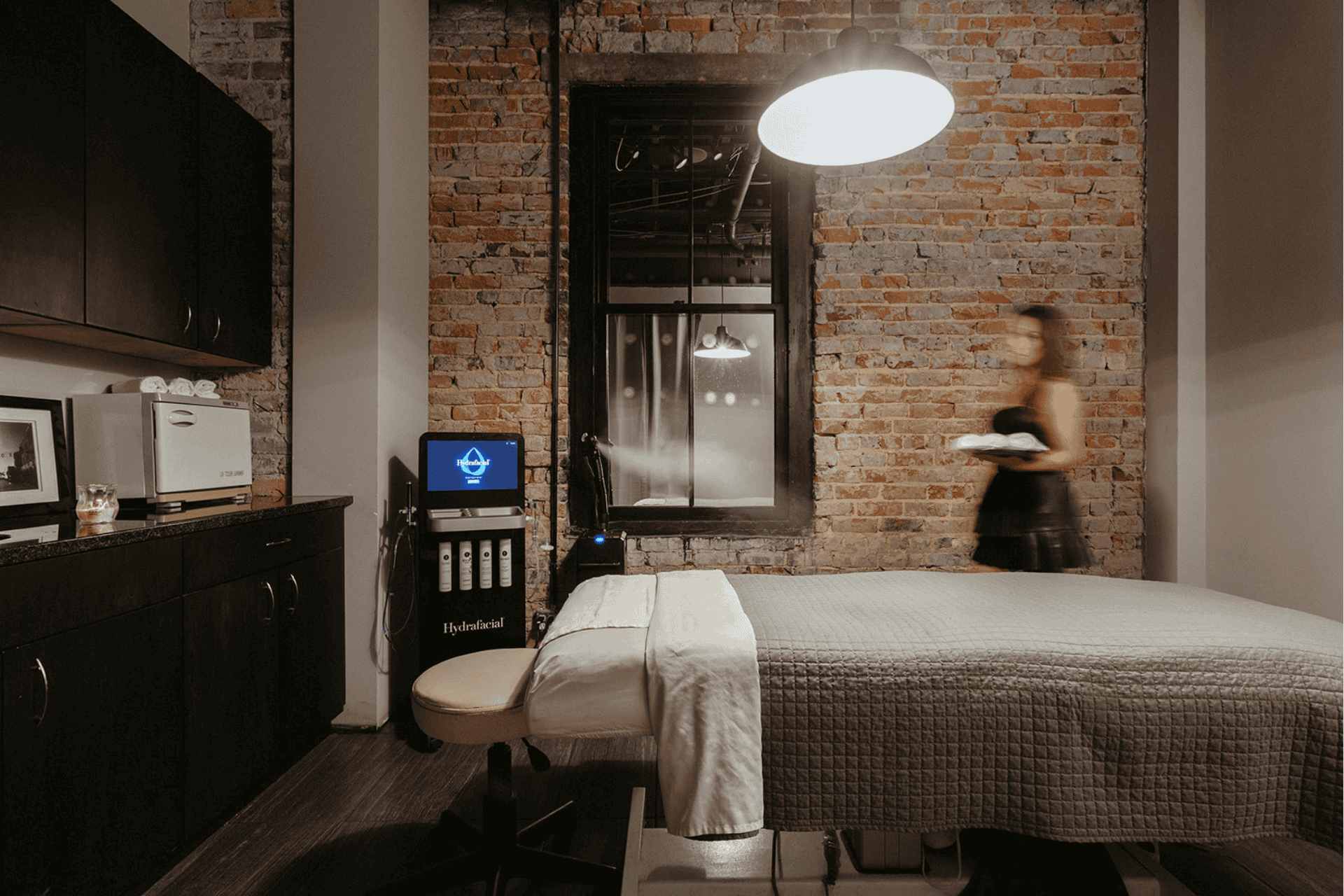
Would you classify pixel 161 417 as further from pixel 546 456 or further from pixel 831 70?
pixel 831 70

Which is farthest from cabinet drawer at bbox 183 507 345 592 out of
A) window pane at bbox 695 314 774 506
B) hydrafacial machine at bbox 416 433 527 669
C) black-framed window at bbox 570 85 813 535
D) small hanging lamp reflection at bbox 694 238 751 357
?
window pane at bbox 695 314 774 506

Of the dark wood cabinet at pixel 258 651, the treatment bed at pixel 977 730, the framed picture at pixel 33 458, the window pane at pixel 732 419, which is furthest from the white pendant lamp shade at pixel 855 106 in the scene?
the window pane at pixel 732 419

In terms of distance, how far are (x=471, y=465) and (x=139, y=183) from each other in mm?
1495

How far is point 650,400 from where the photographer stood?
7.00m

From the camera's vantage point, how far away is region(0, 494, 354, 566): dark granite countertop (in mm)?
1454

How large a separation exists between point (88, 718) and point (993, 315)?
3789 mm

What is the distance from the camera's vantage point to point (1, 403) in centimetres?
192

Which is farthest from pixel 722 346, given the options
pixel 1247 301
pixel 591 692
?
pixel 591 692

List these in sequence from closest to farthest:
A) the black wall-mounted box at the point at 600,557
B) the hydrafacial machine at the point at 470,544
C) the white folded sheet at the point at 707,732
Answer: the white folded sheet at the point at 707,732 → the hydrafacial machine at the point at 470,544 → the black wall-mounted box at the point at 600,557

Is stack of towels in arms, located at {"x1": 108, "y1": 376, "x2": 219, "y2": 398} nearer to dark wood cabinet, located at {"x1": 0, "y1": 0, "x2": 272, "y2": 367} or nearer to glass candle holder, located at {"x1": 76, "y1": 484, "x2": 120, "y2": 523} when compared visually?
dark wood cabinet, located at {"x1": 0, "y1": 0, "x2": 272, "y2": 367}

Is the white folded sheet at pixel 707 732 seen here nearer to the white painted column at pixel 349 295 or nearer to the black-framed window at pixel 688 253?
the black-framed window at pixel 688 253

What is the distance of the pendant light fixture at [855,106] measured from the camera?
161cm

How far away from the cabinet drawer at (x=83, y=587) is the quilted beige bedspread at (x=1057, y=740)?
1.62m

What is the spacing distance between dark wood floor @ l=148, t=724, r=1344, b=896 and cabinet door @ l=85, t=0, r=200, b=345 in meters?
1.69
